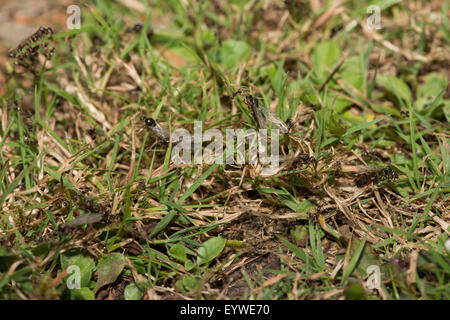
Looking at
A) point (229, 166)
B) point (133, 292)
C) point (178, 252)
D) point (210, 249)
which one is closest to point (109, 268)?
point (133, 292)

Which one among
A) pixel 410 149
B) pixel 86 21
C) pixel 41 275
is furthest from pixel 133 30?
pixel 410 149

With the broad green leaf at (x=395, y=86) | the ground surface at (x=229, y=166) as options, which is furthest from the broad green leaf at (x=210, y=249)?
the broad green leaf at (x=395, y=86)

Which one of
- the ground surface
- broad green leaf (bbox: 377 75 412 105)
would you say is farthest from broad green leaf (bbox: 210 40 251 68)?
broad green leaf (bbox: 377 75 412 105)

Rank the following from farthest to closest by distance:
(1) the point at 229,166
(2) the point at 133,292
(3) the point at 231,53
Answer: (3) the point at 231,53, (1) the point at 229,166, (2) the point at 133,292

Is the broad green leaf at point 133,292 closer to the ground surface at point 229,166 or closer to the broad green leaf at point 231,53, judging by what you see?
the ground surface at point 229,166

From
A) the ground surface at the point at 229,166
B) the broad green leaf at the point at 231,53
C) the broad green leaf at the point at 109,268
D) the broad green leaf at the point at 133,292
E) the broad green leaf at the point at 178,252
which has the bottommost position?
the broad green leaf at the point at 133,292

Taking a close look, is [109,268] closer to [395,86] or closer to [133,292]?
[133,292]
